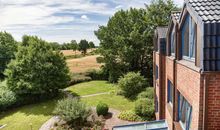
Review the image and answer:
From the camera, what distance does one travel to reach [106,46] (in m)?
44.4

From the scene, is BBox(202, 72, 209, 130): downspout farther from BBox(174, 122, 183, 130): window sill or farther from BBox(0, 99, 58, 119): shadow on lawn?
BBox(0, 99, 58, 119): shadow on lawn

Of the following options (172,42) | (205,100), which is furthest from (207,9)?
(172,42)

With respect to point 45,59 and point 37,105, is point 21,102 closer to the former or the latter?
point 37,105

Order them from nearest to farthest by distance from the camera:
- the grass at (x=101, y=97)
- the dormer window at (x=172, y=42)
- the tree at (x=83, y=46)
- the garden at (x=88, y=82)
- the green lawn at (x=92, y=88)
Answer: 1. the dormer window at (x=172, y=42)
2. the garden at (x=88, y=82)
3. the grass at (x=101, y=97)
4. the green lawn at (x=92, y=88)
5. the tree at (x=83, y=46)

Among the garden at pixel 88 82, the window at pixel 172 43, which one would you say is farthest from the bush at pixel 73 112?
the window at pixel 172 43

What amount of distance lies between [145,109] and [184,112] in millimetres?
13235

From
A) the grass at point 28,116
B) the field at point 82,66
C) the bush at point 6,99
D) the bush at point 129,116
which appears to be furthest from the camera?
the field at point 82,66

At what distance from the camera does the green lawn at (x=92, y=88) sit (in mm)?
38112

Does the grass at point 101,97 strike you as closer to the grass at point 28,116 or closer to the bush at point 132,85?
the bush at point 132,85

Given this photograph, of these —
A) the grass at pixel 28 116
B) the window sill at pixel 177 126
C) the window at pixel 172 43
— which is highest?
the window at pixel 172 43

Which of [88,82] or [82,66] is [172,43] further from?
[82,66]

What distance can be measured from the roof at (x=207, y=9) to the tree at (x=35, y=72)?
28275 mm

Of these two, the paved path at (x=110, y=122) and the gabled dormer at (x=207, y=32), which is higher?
the gabled dormer at (x=207, y=32)

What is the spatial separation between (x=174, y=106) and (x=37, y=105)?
26.1 meters
